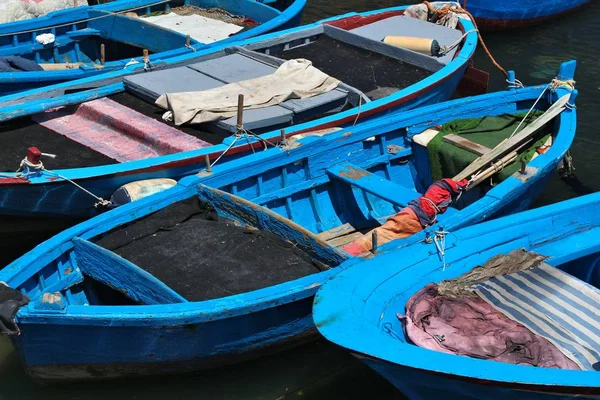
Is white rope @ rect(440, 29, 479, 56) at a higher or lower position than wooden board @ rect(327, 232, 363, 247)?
higher

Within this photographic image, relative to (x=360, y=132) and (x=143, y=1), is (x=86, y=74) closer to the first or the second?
(x=143, y=1)

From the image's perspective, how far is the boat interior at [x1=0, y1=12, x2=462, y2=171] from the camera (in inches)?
336

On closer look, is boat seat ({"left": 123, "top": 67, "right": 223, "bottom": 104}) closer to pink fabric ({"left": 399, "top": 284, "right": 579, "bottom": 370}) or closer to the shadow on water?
the shadow on water

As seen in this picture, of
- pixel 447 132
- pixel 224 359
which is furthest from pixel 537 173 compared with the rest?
pixel 224 359

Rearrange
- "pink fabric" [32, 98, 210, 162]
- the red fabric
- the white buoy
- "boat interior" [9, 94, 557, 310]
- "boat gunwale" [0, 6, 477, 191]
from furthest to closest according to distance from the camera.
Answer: the white buoy, "pink fabric" [32, 98, 210, 162], "boat gunwale" [0, 6, 477, 191], the red fabric, "boat interior" [9, 94, 557, 310]

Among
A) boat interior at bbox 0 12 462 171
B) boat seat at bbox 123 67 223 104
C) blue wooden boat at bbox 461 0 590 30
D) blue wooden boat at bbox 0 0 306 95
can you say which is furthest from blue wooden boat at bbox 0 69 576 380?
blue wooden boat at bbox 461 0 590 30

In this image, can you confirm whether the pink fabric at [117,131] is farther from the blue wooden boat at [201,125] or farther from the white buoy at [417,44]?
the white buoy at [417,44]

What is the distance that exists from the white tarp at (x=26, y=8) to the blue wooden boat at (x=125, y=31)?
0.60 metres

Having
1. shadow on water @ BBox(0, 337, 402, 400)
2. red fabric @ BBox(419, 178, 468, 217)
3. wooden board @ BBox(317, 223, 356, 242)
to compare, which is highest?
red fabric @ BBox(419, 178, 468, 217)

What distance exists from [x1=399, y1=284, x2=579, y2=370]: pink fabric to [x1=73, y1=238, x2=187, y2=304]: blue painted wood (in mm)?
1803

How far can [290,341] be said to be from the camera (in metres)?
6.82

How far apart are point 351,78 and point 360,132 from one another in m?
2.01

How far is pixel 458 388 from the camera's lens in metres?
5.07

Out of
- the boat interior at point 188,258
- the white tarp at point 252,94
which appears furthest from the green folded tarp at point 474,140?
the boat interior at point 188,258
